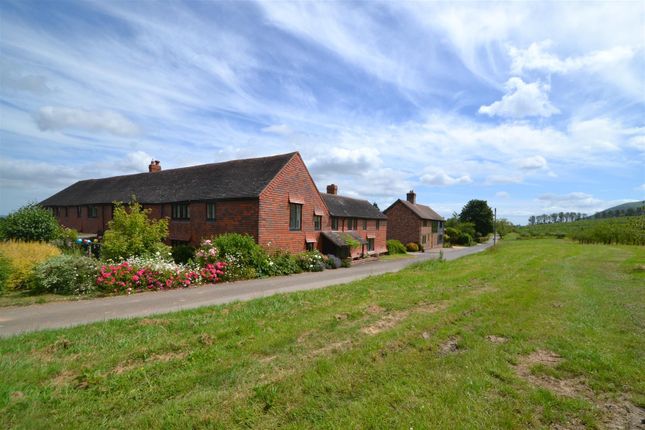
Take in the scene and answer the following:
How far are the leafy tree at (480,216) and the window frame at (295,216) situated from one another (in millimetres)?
61326

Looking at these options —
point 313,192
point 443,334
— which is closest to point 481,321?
point 443,334

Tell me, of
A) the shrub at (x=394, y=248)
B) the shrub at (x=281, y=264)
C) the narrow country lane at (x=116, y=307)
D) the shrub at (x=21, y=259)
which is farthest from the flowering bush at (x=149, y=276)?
the shrub at (x=394, y=248)

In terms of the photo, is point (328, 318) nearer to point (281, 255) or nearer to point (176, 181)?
point (281, 255)

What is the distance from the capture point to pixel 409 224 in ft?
153

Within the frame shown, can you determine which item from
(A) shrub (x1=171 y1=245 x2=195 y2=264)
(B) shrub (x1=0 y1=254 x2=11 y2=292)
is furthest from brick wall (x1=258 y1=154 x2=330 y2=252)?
(B) shrub (x1=0 y1=254 x2=11 y2=292)

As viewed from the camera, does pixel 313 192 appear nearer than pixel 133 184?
Yes

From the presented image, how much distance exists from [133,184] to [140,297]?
2354 centimetres

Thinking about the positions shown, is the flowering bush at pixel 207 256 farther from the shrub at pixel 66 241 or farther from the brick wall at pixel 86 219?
the brick wall at pixel 86 219

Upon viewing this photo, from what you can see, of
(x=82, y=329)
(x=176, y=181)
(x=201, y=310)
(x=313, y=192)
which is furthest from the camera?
(x=176, y=181)

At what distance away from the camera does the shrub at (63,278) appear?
468 inches

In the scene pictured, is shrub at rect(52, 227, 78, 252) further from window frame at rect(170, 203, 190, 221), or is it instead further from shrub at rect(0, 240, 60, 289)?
window frame at rect(170, 203, 190, 221)

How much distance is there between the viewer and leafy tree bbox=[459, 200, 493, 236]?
74.5 m

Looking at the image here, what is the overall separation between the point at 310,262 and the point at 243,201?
5.53 m

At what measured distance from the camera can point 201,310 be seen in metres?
8.77
